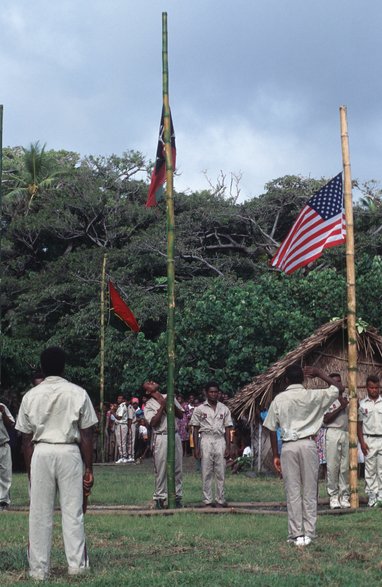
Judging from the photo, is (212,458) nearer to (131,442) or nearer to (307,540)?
(307,540)

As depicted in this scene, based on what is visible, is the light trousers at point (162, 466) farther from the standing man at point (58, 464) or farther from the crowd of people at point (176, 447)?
the standing man at point (58, 464)

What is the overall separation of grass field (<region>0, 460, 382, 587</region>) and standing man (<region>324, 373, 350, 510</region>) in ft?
3.95

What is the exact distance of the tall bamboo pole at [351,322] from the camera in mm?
16062

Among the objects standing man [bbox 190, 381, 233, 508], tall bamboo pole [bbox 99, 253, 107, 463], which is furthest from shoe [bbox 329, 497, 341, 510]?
tall bamboo pole [bbox 99, 253, 107, 463]

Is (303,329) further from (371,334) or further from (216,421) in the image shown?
(216,421)

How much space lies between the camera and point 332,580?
901 centimetres

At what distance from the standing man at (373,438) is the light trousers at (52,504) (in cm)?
795

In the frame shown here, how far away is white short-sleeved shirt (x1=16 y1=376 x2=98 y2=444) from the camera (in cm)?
958

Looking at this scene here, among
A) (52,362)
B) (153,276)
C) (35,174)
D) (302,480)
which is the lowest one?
(302,480)

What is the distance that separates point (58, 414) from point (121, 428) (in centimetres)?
2570

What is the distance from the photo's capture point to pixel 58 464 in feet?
31.3

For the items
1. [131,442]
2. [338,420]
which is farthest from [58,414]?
[131,442]

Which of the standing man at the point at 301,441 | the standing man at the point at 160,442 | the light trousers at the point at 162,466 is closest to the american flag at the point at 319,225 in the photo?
the standing man at the point at 160,442

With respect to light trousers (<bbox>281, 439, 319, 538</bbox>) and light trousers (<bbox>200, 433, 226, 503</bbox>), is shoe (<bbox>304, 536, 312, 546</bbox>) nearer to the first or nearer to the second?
light trousers (<bbox>281, 439, 319, 538</bbox>)
